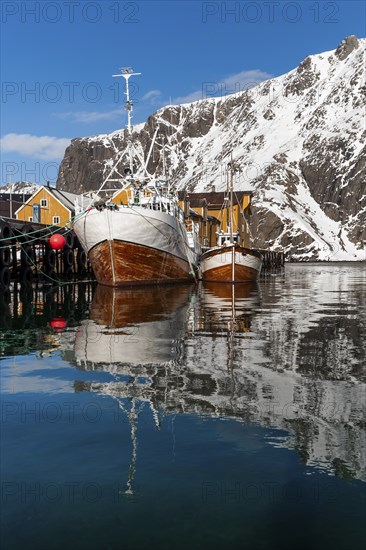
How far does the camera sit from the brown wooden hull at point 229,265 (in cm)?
3850

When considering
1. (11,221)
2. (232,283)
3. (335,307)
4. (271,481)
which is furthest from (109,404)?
(232,283)

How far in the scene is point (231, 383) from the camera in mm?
8281

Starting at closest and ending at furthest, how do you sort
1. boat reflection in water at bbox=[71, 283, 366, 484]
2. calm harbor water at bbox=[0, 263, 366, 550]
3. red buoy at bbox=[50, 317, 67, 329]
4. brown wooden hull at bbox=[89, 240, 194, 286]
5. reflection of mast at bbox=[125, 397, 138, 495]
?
calm harbor water at bbox=[0, 263, 366, 550] → reflection of mast at bbox=[125, 397, 138, 495] → boat reflection in water at bbox=[71, 283, 366, 484] → red buoy at bbox=[50, 317, 67, 329] → brown wooden hull at bbox=[89, 240, 194, 286]

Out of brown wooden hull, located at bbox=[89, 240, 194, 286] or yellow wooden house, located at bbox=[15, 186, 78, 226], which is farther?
yellow wooden house, located at bbox=[15, 186, 78, 226]

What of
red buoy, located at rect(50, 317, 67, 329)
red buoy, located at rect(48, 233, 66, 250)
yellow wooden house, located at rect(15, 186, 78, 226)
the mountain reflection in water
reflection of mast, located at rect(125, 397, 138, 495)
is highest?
yellow wooden house, located at rect(15, 186, 78, 226)

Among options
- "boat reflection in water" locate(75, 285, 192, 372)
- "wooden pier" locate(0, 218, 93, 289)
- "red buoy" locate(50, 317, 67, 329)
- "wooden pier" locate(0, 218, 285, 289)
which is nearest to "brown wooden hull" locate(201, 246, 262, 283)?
"wooden pier" locate(0, 218, 285, 289)

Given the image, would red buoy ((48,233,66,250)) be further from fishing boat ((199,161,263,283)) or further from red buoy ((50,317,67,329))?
red buoy ((50,317,67,329))

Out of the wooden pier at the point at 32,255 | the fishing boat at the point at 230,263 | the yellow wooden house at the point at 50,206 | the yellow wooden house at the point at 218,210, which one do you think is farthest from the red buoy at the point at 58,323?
the yellow wooden house at the point at 50,206

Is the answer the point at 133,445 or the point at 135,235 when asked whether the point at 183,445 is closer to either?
the point at 133,445

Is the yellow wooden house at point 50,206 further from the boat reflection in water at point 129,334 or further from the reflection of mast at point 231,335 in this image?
the reflection of mast at point 231,335

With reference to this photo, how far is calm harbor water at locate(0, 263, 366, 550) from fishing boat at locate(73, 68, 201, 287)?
1969 cm

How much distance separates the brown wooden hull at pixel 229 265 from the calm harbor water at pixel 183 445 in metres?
26.3

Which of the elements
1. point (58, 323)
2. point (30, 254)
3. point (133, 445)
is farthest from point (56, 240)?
point (133, 445)

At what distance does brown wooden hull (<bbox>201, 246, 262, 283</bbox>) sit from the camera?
38500mm
